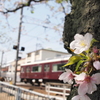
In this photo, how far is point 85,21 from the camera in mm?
1151

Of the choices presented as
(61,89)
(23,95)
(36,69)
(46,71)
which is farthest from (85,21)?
(36,69)

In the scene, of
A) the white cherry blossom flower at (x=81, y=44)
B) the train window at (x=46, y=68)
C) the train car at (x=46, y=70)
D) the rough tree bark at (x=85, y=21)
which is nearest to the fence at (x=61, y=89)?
the train car at (x=46, y=70)

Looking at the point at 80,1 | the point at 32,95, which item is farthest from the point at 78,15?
the point at 32,95

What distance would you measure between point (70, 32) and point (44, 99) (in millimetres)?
2258

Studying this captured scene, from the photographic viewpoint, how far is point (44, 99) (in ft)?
10.7

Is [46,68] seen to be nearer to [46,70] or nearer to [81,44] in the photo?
[46,70]

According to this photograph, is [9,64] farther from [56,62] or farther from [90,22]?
[90,22]

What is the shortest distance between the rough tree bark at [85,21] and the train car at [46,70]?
10401mm

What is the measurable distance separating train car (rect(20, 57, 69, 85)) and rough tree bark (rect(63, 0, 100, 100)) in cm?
1040

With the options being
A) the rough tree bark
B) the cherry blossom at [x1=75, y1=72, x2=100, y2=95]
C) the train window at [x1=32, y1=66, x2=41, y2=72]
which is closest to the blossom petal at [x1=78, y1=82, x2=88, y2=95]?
the cherry blossom at [x1=75, y1=72, x2=100, y2=95]

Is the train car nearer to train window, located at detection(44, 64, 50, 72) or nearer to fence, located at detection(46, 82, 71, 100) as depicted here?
train window, located at detection(44, 64, 50, 72)

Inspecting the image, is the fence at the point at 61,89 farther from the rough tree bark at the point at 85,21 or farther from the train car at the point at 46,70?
the rough tree bark at the point at 85,21

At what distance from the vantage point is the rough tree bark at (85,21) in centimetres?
105

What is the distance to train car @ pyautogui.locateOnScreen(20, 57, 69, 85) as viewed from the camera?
1273cm
